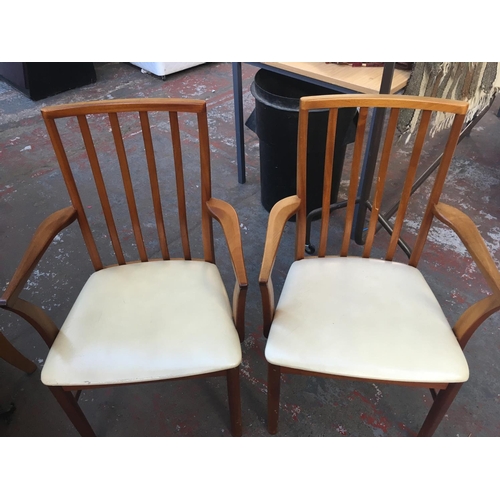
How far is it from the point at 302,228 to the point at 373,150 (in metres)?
0.61

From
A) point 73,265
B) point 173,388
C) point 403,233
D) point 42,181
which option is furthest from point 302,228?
point 42,181

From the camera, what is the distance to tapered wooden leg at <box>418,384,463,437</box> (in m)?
1.07

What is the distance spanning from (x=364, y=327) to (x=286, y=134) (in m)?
1.04

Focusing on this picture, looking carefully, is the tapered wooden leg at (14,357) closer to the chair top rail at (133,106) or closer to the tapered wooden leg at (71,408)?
the tapered wooden leg at (71,408)

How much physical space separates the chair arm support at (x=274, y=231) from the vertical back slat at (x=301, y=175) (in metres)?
0.02

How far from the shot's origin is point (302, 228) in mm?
1263

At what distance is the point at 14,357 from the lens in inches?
58.1

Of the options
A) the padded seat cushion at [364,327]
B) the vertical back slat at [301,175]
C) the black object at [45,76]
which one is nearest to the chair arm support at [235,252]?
the padded seat cushion at [364,327]

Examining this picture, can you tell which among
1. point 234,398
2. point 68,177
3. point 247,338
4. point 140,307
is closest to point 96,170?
point 68,177

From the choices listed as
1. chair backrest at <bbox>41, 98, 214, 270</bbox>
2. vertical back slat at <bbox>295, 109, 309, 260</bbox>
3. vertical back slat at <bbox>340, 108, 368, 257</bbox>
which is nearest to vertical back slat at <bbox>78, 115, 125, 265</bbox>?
chair backrest at <bbox>41, 98, 214, 270</bbox>

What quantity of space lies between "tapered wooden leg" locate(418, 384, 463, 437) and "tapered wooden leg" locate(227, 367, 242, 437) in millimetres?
535

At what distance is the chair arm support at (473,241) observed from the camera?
3.30 ft

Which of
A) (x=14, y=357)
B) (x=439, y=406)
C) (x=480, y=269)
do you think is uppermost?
(x=480, y=269)

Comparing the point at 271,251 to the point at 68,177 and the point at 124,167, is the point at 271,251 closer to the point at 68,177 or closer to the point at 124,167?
the point at 124,167
